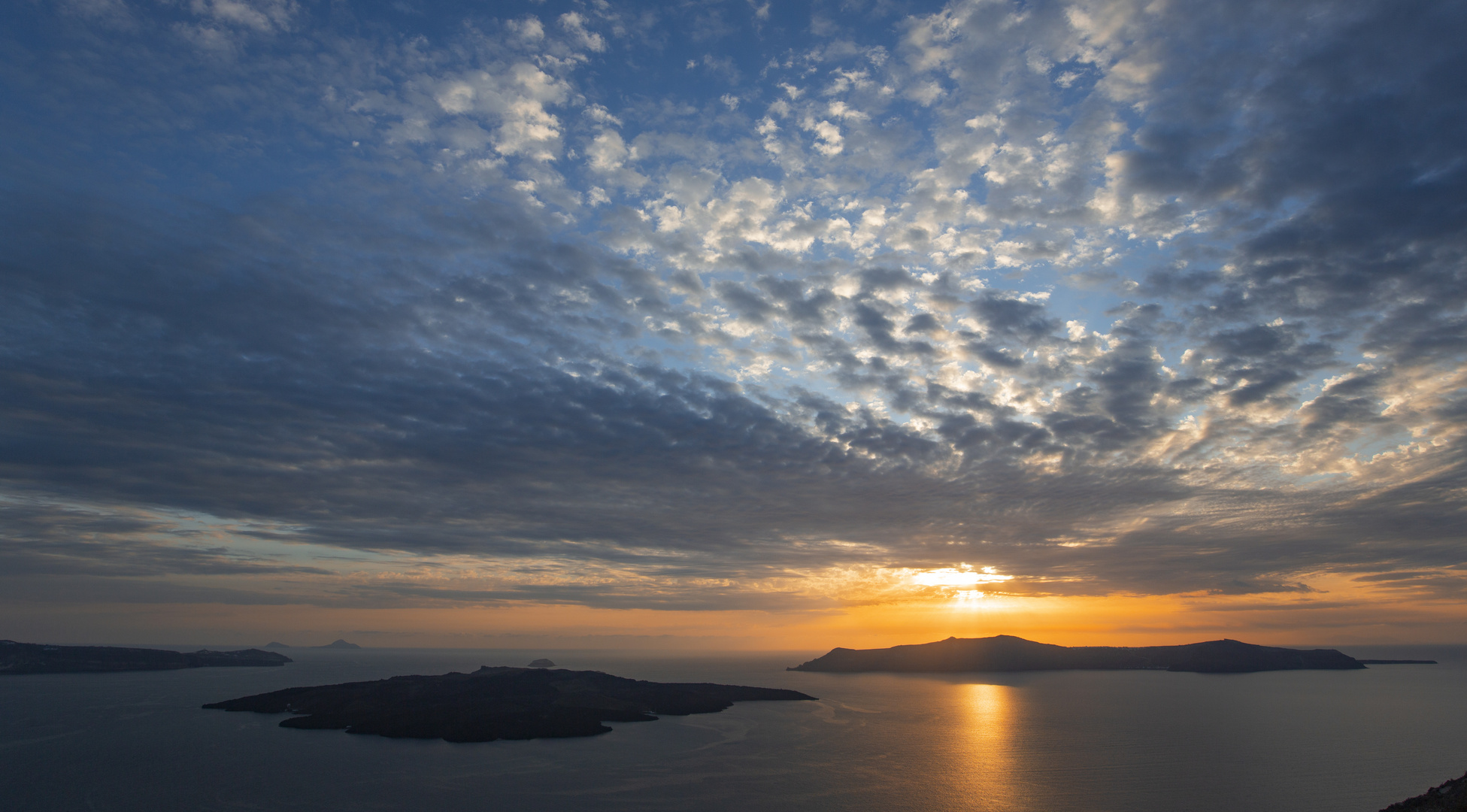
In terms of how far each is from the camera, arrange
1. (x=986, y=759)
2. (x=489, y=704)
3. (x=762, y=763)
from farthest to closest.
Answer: (x=489, y=704)
(x=986, y=759)
(x=762, y=763)

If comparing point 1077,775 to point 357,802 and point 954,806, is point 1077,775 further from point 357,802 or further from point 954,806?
point 357,802

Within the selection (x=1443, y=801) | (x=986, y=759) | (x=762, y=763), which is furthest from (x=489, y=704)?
(x=1443, y=801)

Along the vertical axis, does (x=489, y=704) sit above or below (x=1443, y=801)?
below

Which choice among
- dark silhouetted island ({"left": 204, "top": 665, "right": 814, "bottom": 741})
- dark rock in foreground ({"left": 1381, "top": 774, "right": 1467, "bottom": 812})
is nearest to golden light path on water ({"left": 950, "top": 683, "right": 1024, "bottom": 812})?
dark rock in foreground ({"left": 1381, "top": 774, "right": 1467, "bottom": 812})

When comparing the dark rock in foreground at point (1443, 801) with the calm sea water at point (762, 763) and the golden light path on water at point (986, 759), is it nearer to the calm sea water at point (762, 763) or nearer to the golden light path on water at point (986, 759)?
the calm sea water at point (762, 763)

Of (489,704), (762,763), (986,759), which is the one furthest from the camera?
(489,704)

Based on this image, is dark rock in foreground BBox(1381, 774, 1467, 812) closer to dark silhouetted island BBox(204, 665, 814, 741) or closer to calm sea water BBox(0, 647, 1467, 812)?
calm sea water BBox(0, 647, 1467, 812)

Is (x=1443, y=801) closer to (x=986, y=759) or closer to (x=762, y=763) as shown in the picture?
(x=986, y=759)
